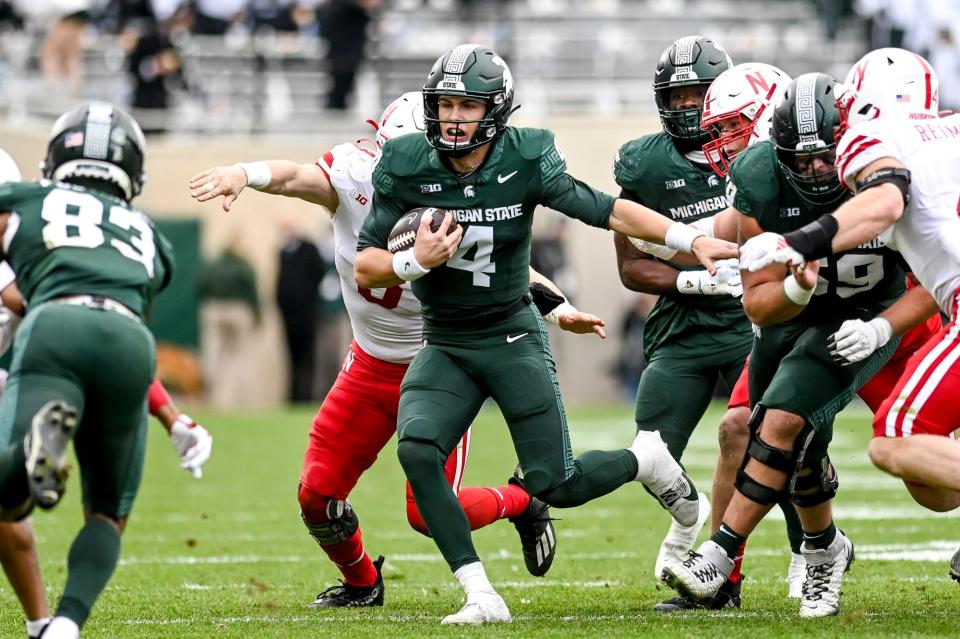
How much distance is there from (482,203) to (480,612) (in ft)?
4.48

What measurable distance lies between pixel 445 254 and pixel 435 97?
601mm

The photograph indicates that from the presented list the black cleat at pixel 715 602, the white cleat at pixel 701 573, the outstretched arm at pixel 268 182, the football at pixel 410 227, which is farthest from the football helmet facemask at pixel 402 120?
the black cleat at pixel 715 602

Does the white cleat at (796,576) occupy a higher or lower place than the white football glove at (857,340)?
lower

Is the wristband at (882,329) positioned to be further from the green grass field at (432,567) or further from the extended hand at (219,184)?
the extended hand at (219,184)

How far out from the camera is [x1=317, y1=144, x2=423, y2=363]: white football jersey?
5777 millimetres

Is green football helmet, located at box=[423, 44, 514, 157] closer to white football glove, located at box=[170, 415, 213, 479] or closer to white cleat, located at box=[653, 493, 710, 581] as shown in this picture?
white football glove, located at box=[170, 415, 213, 479]

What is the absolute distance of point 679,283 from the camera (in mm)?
5855

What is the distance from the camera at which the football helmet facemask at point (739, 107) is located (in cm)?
570

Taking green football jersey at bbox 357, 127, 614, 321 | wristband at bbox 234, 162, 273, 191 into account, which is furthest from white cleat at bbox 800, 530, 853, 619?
wristband at bbox 234, 162, 273, 191

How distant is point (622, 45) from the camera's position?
1822 cm

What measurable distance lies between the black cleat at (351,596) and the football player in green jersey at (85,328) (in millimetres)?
1626

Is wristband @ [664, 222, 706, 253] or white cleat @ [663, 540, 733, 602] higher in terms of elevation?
wristband @ [664, 222, 706, 253]

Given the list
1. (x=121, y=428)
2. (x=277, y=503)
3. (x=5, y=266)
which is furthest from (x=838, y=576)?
(x=277, y=503)

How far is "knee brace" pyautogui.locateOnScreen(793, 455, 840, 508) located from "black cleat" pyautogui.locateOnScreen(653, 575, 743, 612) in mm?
428
